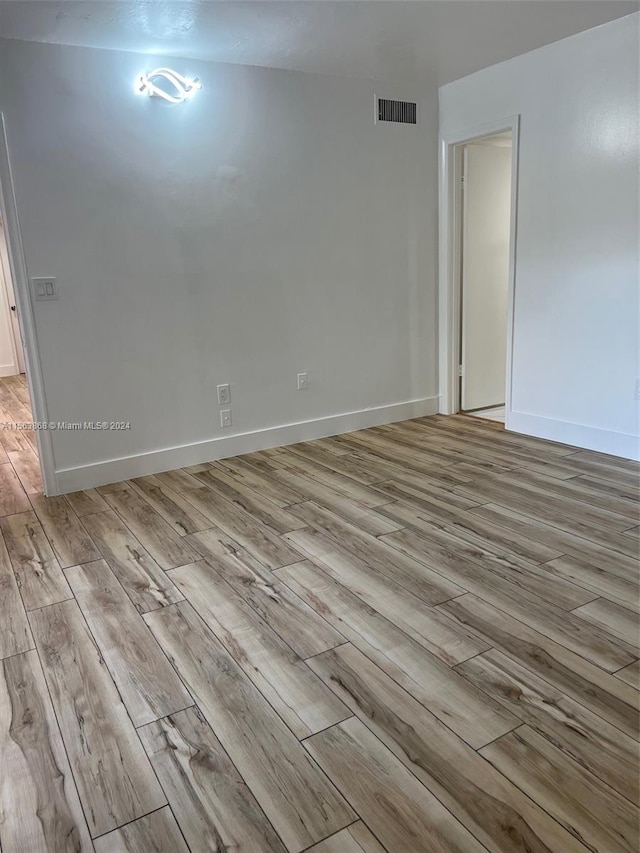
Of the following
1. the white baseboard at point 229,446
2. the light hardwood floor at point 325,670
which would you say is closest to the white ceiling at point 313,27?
the white baseboard at point 229,446

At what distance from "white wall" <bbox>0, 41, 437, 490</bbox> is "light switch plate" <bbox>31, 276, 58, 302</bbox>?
0.04 meters

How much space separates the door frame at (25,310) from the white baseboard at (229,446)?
5.0 inches

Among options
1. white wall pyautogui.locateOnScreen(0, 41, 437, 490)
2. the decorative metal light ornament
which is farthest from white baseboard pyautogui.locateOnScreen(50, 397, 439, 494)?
the decorative metal light ornament

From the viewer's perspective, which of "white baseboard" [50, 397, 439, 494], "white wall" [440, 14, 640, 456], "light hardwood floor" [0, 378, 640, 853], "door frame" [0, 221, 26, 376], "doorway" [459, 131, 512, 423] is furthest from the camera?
"door frame" [0, 221, 26, 376]

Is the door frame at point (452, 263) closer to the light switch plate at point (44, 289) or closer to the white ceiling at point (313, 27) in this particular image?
the white ceiling at point (313, 27)

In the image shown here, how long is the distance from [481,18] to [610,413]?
7.81 feet

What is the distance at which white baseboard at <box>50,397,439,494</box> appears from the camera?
3.68 meters

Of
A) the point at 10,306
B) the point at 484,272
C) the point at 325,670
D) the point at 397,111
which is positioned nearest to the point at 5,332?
the point at 10,306

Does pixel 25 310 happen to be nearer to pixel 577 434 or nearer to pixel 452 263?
pixel 452 263

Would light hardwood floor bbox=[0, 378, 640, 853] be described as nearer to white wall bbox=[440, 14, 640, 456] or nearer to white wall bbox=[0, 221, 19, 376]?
white wall bbox=[440, 14, 640, 456]

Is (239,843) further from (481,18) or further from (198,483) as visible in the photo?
(481,18)

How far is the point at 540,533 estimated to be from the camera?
2785 millimetres

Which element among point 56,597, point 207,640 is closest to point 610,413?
point 207,640

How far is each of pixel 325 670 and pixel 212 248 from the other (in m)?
2.83
